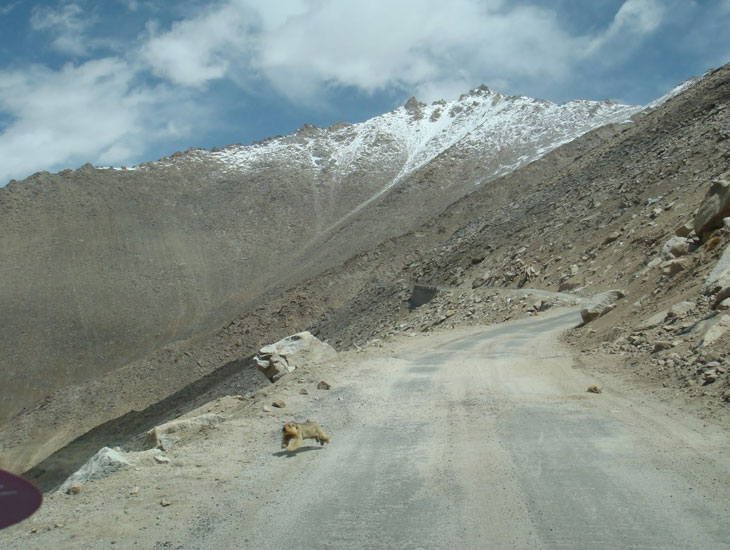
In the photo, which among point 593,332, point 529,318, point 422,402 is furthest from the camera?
point 529,318

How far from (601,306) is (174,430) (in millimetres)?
11352

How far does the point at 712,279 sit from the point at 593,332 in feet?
12.8

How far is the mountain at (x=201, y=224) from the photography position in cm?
6981

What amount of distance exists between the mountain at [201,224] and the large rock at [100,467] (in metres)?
58.2

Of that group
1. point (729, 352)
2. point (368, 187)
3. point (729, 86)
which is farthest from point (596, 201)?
point (368, 187)

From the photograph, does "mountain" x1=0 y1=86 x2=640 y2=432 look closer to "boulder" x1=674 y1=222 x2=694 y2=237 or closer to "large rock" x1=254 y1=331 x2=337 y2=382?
"large rock" x1=254 y1=331 x2=337 y2=382

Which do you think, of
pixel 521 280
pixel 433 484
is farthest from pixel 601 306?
pixel 521 280

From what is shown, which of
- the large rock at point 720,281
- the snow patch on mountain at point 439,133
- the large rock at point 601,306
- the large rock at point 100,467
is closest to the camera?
the large rock at point 100,467

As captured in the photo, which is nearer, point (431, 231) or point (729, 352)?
point (729, 352)

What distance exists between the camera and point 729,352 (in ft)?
28.0

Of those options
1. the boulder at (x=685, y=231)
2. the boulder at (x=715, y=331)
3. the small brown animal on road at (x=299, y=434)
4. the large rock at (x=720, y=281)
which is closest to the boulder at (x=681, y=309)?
→ the large rock at (x=720, y=281)

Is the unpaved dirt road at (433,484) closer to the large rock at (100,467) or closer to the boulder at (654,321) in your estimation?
the large rock at (100,467)

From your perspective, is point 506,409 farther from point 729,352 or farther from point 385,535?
point 385,535

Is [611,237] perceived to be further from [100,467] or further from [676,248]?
[100,467]
